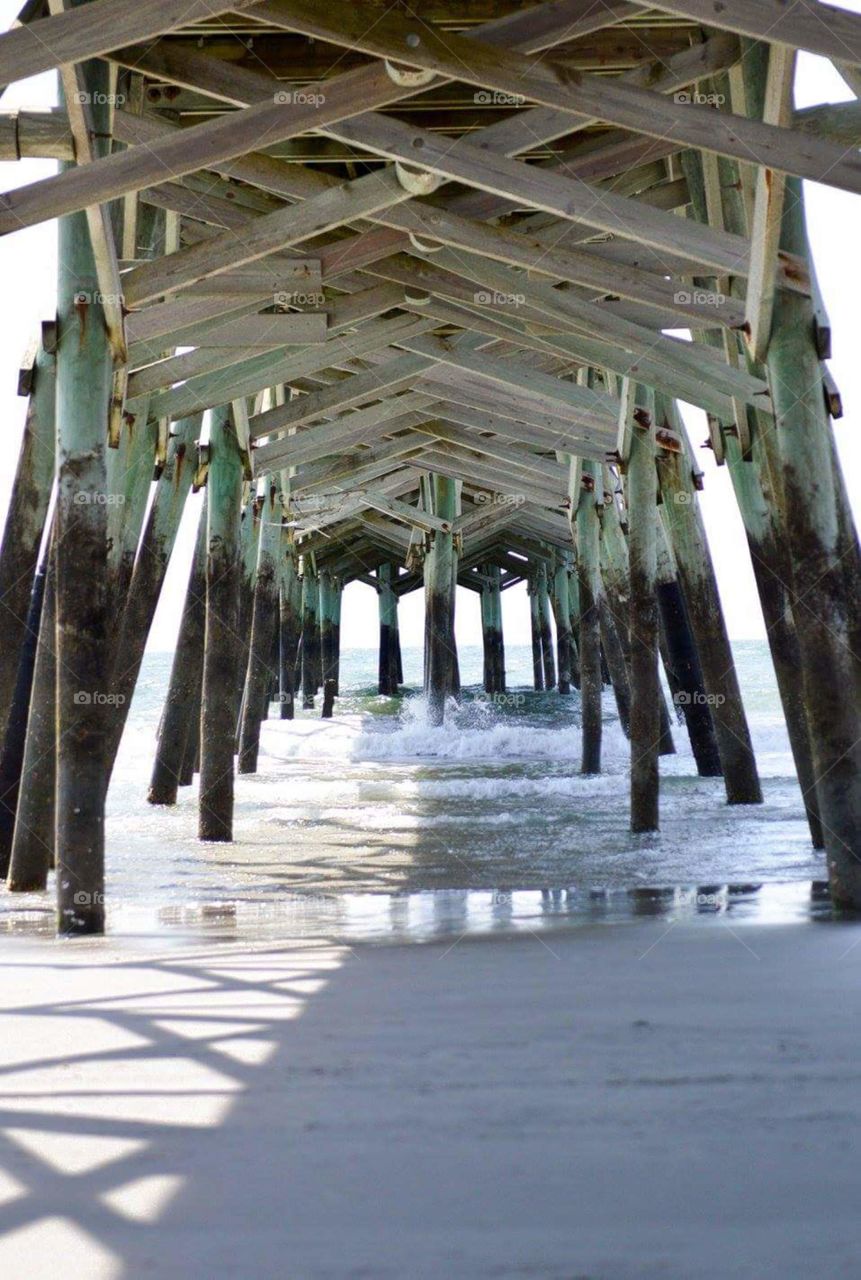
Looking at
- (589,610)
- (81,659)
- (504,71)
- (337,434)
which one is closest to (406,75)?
(504,71)

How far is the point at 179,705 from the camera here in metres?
11.1

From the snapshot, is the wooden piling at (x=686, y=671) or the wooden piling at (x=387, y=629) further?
the wooden piling at (x=387, y=629)

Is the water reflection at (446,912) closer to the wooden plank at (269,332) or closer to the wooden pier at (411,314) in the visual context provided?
the wooden pier at (411,314)

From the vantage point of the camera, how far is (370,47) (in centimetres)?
504

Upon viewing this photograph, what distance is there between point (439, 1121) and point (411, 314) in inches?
323

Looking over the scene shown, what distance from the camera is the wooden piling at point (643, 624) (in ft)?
28.0

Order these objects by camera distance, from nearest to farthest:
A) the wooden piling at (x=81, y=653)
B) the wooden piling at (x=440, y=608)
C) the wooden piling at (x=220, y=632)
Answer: the wooden piling at (x=81, y=653) < the wooden piling at (x=220, y=632) < the wooden piling at (x=440, y=608)

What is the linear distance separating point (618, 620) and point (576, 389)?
4.09 meters

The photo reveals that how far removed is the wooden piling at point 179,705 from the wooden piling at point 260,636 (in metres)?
2.16

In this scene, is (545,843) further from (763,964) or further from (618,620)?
(618,620)

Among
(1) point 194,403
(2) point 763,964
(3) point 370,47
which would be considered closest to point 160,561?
(1) point 194,403

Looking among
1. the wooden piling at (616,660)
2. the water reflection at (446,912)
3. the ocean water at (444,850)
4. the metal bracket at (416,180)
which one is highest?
the metal bracket at (416,180)

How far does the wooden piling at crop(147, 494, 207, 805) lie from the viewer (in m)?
11.0

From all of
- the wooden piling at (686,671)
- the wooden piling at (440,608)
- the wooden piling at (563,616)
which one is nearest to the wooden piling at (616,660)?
the wooden piling at (686,671)
